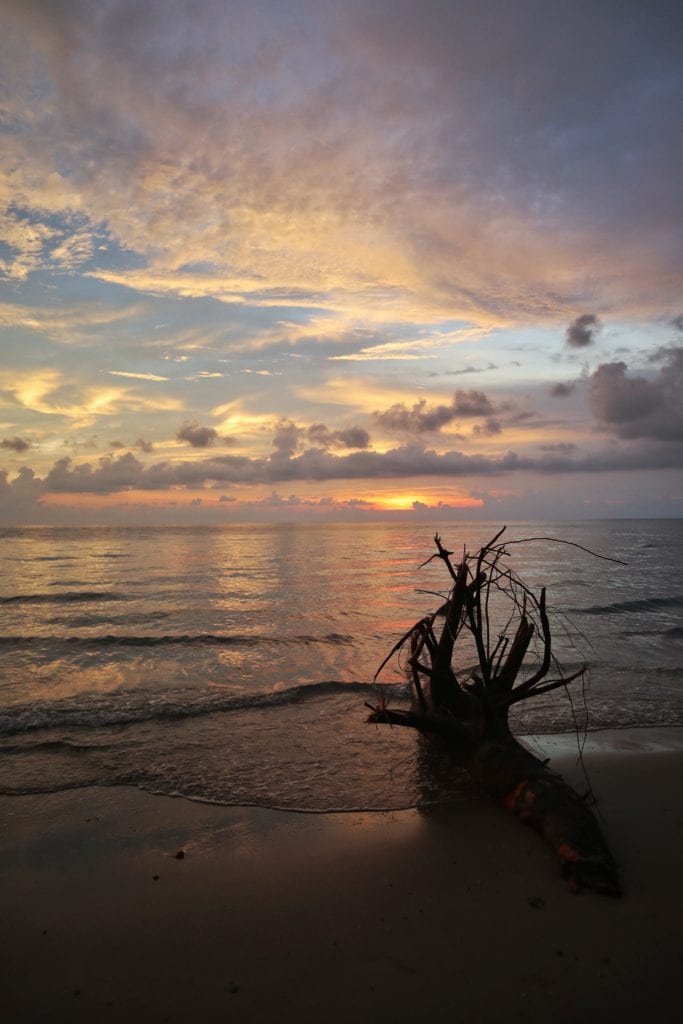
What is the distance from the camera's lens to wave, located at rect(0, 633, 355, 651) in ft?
50.6

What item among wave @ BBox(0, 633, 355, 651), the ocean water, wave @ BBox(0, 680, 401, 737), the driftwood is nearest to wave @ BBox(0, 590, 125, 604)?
the ocean water

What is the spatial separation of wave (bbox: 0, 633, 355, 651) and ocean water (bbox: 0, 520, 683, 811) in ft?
0.22

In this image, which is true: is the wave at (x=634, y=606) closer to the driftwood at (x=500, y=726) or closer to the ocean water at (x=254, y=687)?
the ocean water at (x=254, y=687)

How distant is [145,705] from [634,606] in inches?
752

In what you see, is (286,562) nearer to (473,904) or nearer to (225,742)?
(225,742)

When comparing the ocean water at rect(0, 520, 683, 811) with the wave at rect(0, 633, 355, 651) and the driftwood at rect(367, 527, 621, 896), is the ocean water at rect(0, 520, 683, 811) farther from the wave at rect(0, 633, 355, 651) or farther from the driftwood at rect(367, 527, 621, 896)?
the driftwood at rect(367, 527, 621, 896)

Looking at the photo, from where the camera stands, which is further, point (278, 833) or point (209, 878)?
point (278, 833)

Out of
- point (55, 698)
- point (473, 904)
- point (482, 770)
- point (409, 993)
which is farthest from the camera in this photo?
point (55, 698)

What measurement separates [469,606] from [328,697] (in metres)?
5.54

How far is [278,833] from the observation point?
5.75m

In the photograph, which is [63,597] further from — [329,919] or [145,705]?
[329,919]

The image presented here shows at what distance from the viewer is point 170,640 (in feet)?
52.2

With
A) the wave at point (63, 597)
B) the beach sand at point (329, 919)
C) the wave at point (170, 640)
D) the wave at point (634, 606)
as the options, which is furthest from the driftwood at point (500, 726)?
the wave at point (63, 597)

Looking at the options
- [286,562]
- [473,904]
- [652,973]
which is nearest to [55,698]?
[473,904]
